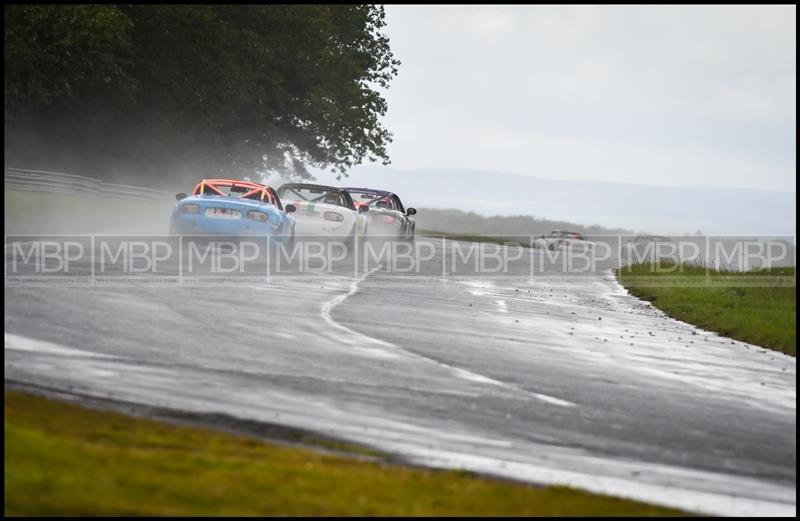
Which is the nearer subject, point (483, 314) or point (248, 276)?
point (483, 314)

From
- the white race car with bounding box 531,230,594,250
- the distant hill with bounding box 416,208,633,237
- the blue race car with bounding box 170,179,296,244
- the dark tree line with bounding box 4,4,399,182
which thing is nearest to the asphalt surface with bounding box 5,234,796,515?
the blue race car with bounding box 170,179,296,244

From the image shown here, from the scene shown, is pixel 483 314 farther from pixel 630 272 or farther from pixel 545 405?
pixel 630 272

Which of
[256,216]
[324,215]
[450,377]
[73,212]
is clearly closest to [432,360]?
[450,377]

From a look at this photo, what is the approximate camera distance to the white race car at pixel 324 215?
1083 inches

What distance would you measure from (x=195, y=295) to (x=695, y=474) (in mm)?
9914

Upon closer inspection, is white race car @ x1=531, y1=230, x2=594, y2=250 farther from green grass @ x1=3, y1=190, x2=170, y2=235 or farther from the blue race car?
the blue race car

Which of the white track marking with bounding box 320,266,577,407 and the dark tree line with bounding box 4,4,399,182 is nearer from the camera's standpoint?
the white track marking with bounding box 320,266,577,407

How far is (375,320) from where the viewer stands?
16984 mm

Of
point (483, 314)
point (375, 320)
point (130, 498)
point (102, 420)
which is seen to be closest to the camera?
point (130, 498)

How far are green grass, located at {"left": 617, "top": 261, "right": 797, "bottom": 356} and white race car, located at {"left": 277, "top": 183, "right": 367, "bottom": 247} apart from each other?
5971 mm

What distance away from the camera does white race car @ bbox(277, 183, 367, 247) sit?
2752 cm

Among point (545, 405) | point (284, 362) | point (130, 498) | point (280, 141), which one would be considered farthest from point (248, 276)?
point (280, 141)

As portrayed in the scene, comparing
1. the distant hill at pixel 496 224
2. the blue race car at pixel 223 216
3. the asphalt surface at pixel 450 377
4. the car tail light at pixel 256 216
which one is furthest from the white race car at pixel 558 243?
the distant hill at pixel 496 224

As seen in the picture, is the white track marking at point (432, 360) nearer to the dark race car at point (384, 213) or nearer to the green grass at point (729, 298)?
the green grass at point (729, 298)
